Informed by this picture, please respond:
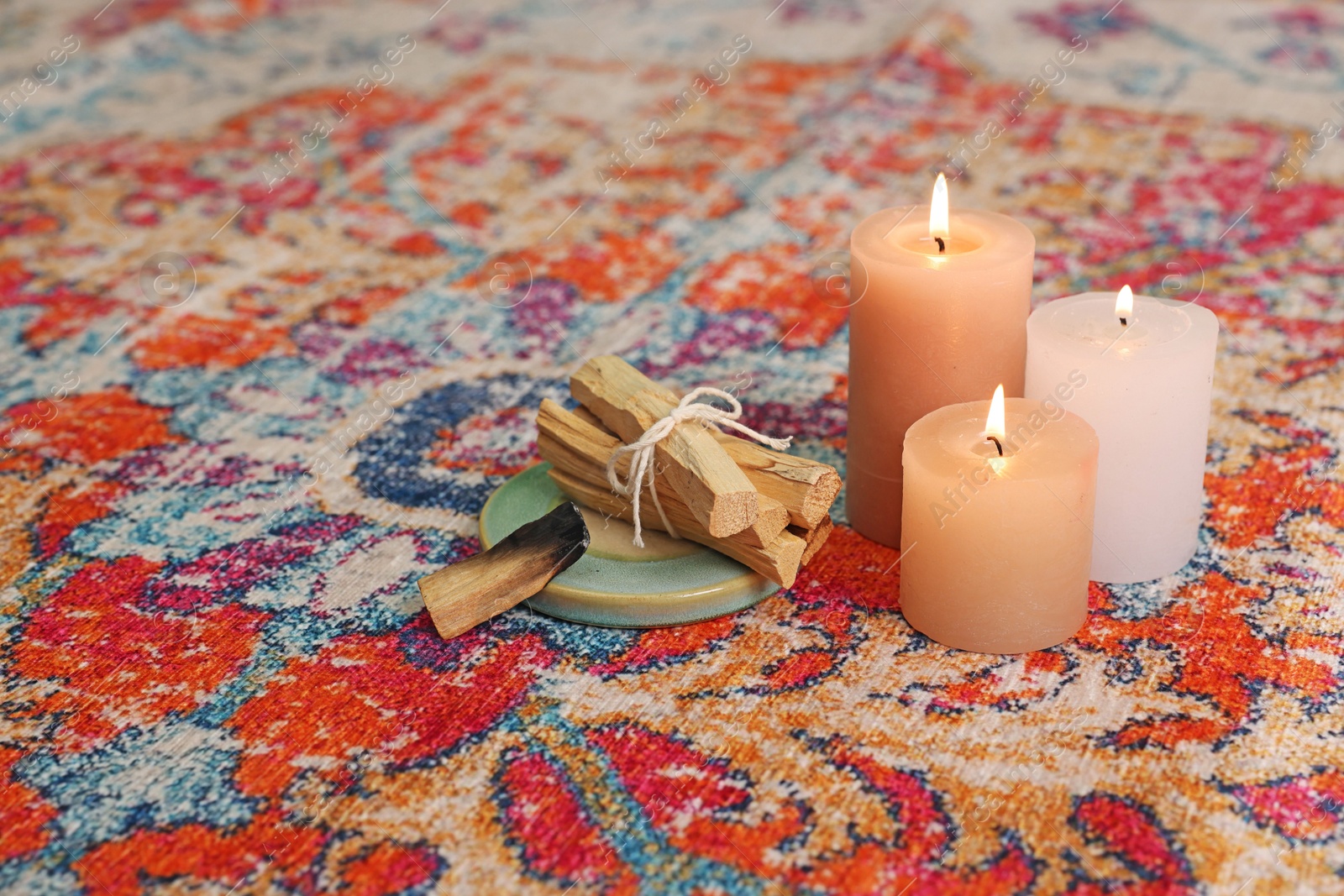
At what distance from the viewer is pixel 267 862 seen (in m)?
0.71

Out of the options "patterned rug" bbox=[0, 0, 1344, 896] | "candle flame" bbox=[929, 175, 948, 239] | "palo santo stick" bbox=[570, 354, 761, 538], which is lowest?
"patterned rug" bbox=[0, 0, 1344, 896]

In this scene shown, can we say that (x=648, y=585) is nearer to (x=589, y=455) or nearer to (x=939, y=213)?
(x=589, y=455)

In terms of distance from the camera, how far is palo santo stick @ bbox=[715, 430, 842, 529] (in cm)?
87

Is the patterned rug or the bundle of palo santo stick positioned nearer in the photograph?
the patterned rug

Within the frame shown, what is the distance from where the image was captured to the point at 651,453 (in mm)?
879

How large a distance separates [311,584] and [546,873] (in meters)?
0.36

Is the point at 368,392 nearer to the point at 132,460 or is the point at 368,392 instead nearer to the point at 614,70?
the point at 132,460

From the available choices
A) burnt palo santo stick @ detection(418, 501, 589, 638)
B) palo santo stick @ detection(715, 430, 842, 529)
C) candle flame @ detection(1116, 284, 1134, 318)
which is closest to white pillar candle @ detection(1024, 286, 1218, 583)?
candle flame @ detection(1116, 284, 1134, 318)

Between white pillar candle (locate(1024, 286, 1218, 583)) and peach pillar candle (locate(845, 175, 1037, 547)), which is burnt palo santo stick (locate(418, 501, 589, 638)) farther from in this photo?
A: white pillar candle (locate(1024, 286, 1218, 583))

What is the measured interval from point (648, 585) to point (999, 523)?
25cm

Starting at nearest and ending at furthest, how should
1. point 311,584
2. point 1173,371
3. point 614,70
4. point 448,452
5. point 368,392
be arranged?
point 1173,371, point 311,584, point 448,452, point 368,392, point 614,70

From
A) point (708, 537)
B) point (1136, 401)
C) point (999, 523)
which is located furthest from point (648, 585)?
point (1136, 401)

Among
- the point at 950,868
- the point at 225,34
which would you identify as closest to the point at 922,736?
the point at 950,868

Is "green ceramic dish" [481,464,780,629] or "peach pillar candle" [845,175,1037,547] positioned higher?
"peach pillar candle" [845,175,1037,547]
